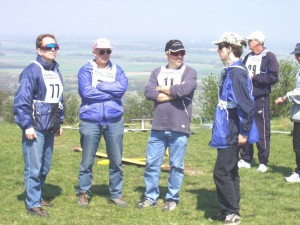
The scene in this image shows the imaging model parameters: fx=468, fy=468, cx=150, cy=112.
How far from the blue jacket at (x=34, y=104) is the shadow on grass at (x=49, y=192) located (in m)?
1.54

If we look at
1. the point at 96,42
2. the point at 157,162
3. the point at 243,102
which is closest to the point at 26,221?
the point at 157,162

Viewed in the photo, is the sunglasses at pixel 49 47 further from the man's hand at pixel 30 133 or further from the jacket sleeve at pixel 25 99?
the man's hand at pixel 30 133

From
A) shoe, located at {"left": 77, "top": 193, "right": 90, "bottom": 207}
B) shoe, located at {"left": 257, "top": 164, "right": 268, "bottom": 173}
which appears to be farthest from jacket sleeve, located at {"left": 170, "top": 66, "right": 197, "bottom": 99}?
shoe, located at {"left": 257, "top": 164, "right": 268, "bottom": 173}

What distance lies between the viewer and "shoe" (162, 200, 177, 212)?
6.26 m

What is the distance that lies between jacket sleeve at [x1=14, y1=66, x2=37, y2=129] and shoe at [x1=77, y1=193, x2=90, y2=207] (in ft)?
4.72

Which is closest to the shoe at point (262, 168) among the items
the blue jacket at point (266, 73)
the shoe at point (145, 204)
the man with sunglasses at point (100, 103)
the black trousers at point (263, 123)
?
the black trousers at point (263, 123)

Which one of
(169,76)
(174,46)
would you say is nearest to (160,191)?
(169,76)

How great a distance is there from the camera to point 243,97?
17.4ft

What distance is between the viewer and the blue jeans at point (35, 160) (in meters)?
5.77

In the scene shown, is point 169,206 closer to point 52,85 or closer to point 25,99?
point 52,85

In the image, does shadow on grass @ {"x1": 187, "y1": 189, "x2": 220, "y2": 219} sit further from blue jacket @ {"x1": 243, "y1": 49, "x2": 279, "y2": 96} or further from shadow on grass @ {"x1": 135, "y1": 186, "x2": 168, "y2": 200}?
blue jacket @ {"x1": 243, "y1": 49, "x2": 279, "y2": 96}

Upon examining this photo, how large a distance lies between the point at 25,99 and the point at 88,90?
84cm

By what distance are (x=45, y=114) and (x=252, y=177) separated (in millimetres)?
4219

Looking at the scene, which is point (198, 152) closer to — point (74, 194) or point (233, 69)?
point (74, 194)
